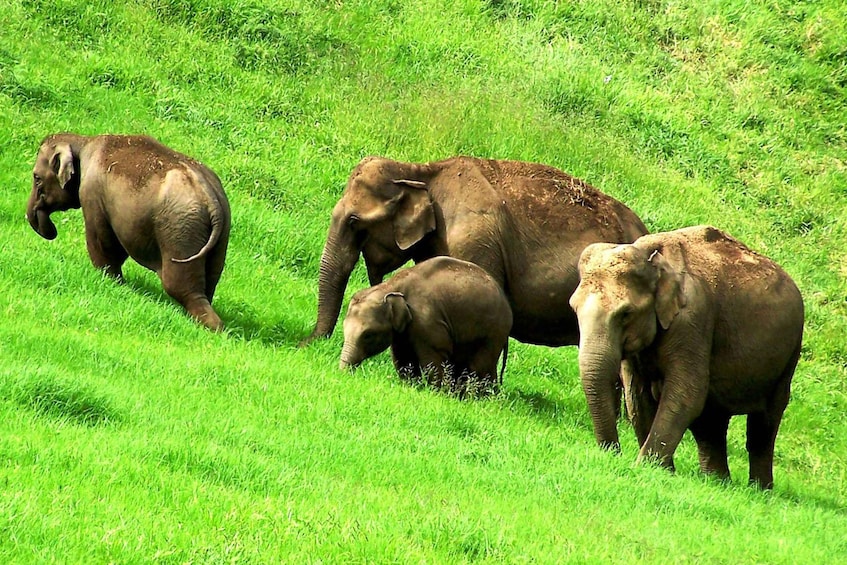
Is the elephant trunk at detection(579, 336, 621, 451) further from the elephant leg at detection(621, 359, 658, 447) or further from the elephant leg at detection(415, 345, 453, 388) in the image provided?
the elephant leg at detection(415, 345, 453, 388)

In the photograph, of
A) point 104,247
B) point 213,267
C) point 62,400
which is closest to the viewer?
point 62,400

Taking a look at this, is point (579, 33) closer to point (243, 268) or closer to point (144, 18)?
point (144, 18)

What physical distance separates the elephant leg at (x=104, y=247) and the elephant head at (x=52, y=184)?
24.6 inches

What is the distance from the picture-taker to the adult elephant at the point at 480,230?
12797 millimetres

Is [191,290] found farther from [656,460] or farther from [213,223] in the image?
[656,460]

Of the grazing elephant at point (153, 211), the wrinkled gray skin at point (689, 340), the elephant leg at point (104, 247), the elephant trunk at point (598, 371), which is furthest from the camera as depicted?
the elephant leg at point (104, 247)

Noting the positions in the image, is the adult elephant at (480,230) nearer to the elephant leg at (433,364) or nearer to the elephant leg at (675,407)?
the elephant leg at (433,364)

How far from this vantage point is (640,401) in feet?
37.1

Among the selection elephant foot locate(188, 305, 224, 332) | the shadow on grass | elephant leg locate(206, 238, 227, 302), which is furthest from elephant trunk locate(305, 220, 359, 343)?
the shadow on grass

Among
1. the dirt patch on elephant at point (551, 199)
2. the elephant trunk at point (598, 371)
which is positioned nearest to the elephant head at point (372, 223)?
the dirt patch on elephant at point (551, 199)

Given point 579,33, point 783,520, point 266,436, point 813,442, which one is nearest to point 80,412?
point 266,436

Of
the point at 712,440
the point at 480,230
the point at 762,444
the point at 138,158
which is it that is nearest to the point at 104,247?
the point at 138,158

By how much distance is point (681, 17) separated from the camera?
24938mm

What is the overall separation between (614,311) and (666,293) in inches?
21.7
